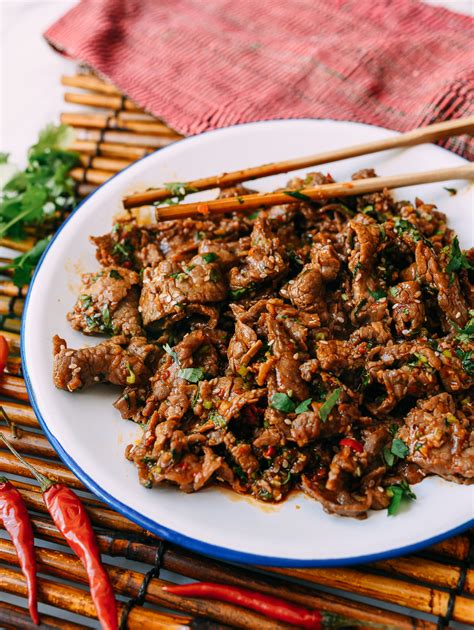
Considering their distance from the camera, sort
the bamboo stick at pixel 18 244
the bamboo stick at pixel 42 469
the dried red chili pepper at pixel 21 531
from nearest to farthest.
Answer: the dried red chili pepper at pixel 21 531, the bamboo stick at pixel 42 469, the bamboo stick at pixel 18 244

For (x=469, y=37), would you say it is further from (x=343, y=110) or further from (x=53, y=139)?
(x=53, y=139)

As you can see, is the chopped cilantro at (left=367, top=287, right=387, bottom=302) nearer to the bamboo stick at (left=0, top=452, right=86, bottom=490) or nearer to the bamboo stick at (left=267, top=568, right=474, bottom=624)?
the bamboo stick at (left=267, top=568, right=474, bottom=624)

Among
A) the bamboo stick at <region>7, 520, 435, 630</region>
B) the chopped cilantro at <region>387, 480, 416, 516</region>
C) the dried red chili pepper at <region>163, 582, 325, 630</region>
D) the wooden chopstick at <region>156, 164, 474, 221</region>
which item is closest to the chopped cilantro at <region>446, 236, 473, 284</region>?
the wooden chopstick at <region>156, 164, 474, 221</region>

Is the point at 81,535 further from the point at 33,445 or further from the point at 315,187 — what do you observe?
the point at 315,187

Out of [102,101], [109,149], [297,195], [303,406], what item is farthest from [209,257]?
[102,101]

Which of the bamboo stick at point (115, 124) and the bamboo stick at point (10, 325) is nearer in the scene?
the bamboo stick at point (10, 325)

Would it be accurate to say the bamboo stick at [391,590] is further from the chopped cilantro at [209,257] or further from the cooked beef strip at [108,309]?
the chopped cilantro at [209,257]

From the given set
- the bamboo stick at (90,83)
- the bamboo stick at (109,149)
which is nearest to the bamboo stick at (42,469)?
the bamboo stick at (109,149)
